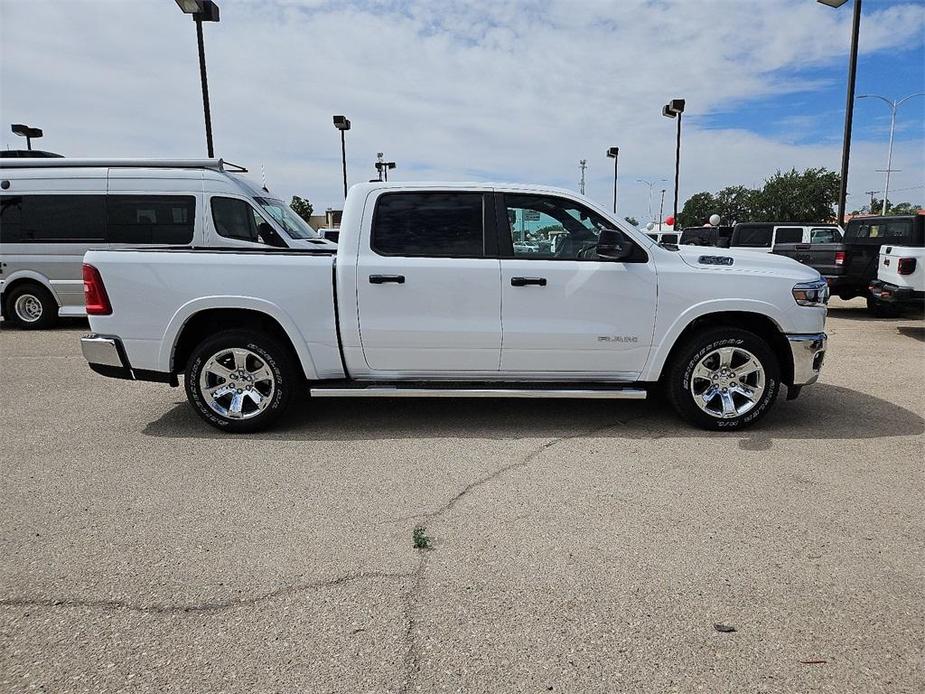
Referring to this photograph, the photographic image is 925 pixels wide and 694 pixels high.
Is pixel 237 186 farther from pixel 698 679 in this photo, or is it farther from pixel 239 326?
pixel 698 679

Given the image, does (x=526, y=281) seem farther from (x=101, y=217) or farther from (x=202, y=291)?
(x=101, y=217)

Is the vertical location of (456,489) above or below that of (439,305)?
below

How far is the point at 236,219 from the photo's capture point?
31.4ft

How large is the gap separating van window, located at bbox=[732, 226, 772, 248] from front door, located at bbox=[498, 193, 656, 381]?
1267cm

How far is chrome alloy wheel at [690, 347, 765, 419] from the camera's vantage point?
4660 mm

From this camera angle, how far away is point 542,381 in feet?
15.8

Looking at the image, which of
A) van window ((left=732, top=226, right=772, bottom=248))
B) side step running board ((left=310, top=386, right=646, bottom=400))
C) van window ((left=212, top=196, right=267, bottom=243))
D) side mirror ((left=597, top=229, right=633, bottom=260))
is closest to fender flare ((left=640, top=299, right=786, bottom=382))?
side step running board ((left=310, top=386, right=646, bottom=400))

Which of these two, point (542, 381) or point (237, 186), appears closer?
point (542, 381)

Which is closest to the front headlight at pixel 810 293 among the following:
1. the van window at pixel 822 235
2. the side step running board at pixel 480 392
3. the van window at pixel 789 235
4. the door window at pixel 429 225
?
the side step running board at pixel 480 392

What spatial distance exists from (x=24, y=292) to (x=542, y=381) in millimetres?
9587

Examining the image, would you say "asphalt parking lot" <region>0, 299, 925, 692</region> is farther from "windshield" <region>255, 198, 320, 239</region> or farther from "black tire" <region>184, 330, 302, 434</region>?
"windshield" <region>255, 198, 320, 239</region>

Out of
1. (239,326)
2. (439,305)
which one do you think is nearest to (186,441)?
(239,326)

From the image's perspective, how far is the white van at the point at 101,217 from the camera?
31.4ft

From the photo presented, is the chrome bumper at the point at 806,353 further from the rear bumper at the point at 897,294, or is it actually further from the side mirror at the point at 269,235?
the side mirror at the point at 269,235
